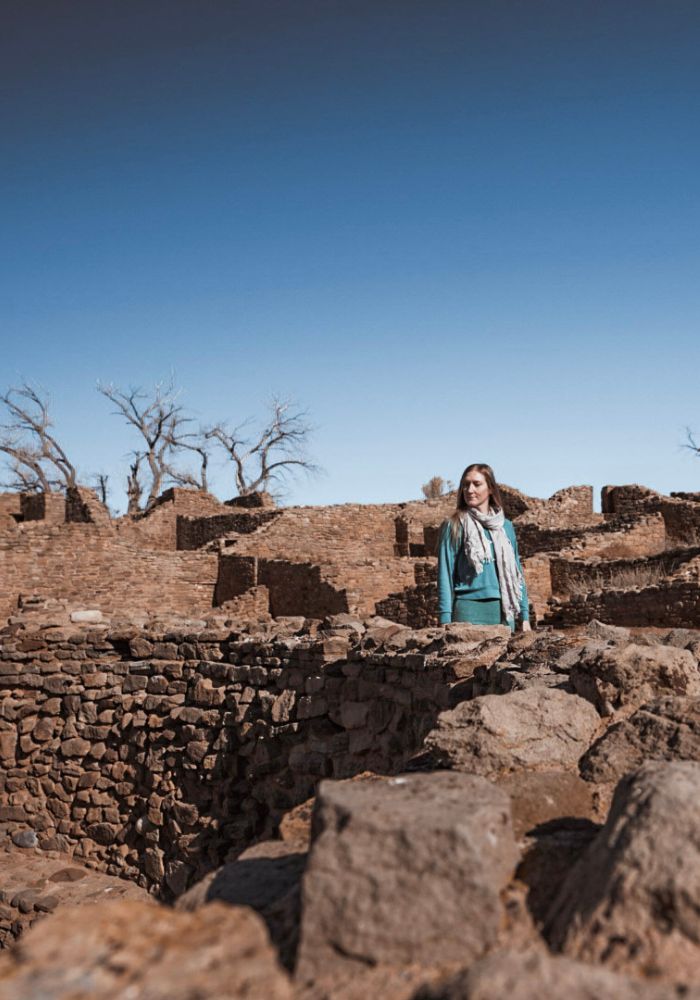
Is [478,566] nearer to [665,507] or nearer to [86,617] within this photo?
[86,617]

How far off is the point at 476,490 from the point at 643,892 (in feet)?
13.5

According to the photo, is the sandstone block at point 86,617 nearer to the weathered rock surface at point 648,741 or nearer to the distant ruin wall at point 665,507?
the weathered rock surface at point 648,741

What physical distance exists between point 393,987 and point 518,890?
45 centimetres

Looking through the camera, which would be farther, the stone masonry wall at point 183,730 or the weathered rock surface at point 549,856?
the stone masonry wall at point 183,730

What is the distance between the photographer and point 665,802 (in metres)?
1.83

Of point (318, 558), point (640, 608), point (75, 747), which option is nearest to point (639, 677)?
point (75, 747)

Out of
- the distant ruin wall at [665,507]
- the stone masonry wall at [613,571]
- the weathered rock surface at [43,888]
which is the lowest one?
the weathered rock surface at [43,888]

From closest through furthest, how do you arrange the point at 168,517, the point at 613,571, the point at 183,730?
the point at 183,730 < the point at 613,571 < the point at 168,517

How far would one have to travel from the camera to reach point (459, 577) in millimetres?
5711

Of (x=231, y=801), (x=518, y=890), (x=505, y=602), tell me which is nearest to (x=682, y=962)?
(x=518, y=890)

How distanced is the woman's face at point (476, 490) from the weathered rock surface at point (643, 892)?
3756 millimetres

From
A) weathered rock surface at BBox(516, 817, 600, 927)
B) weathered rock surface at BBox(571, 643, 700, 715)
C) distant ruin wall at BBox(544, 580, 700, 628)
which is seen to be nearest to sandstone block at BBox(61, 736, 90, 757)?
weathered rock surface at BBox(571, 643, 700, 715)

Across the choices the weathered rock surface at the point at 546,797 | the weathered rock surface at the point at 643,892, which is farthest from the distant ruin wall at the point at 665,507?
the weathered rock surface at the point at 643,892

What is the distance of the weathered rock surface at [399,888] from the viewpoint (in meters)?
1.71
